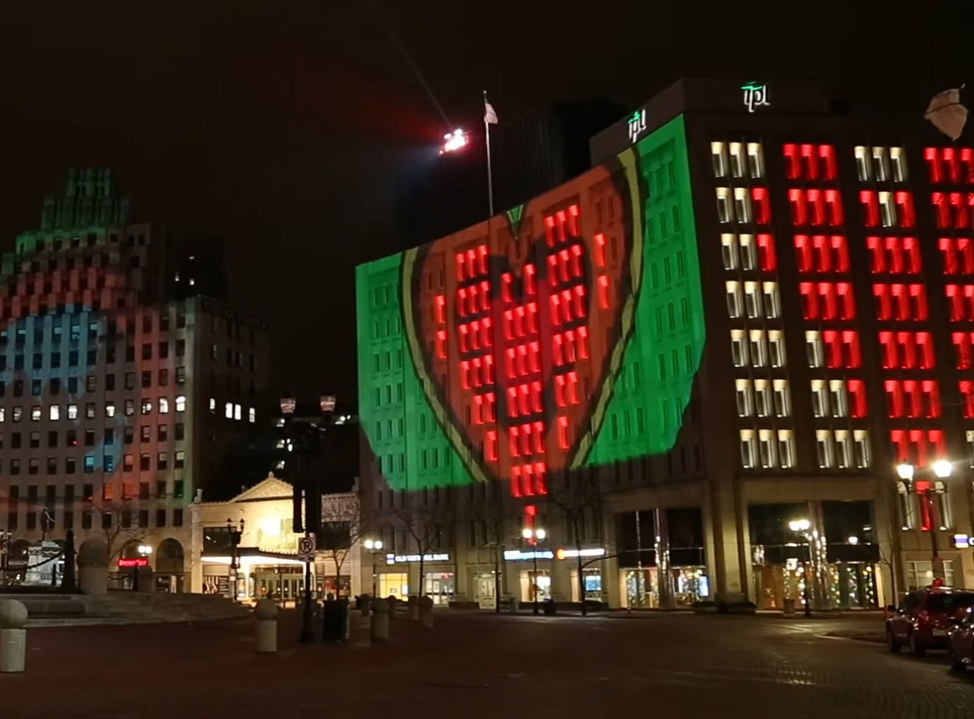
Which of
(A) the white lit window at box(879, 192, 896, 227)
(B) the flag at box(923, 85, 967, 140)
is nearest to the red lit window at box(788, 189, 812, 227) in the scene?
(A) the white lit window at box(879, 192, 896, 227)

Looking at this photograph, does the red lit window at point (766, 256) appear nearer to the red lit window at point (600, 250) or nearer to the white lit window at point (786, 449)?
the white lit window at point (786, 449)

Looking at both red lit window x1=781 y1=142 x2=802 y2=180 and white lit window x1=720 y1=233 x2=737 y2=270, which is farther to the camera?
red lit window x1=781 y1=142 x2=802 y2=180

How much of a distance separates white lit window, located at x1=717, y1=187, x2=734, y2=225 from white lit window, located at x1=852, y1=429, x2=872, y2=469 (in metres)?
18.3

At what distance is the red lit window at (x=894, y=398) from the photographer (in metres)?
76.5

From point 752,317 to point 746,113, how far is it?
16.2m

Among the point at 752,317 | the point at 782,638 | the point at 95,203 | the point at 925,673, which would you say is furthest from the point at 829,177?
the point at 95,203

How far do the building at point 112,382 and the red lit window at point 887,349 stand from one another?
7449 centimetres

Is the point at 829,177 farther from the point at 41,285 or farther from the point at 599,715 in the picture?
the point at 41,285

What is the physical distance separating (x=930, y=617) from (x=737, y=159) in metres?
56.6

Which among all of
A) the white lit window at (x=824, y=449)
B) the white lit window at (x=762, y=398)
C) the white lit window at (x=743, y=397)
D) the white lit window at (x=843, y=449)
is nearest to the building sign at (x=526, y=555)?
the white lit window at (x=743, y=397)

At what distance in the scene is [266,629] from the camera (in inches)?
1091

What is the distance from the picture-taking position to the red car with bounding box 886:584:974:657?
2675cm

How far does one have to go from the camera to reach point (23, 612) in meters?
21.5

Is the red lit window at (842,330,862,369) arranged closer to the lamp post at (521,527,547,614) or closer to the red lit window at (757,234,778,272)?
the red lit window at (757,234,778,272)
